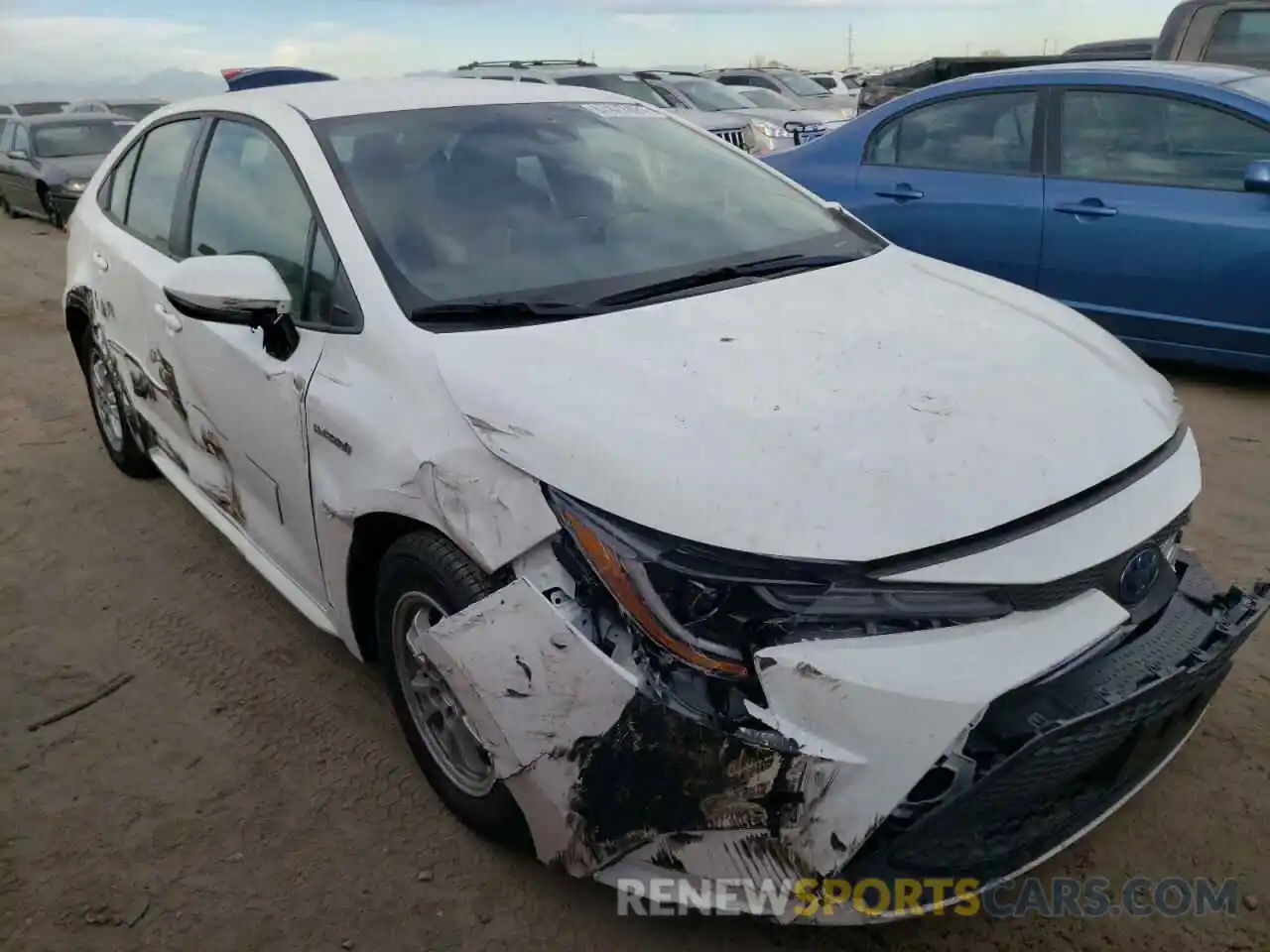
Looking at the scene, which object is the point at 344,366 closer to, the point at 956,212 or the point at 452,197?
the point at 452,197

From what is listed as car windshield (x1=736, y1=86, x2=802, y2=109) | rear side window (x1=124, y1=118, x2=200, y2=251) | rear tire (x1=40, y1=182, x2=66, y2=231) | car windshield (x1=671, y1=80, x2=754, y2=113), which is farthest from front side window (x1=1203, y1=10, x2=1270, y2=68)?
rear tire (x1=40, y1=182, x2=66, y2=231)

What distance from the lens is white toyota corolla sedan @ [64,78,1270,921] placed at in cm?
177

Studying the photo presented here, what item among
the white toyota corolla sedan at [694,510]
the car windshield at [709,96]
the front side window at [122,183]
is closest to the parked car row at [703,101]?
the car windshield at [709,96]

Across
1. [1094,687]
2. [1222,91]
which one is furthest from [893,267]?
[1222,91]

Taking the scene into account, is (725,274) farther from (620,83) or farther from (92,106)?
(92,106)

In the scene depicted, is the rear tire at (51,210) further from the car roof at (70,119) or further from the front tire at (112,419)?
the front tire at (112,419)

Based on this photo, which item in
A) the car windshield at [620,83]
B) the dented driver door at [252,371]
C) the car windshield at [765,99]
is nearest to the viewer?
the dented driver door at [252,371]

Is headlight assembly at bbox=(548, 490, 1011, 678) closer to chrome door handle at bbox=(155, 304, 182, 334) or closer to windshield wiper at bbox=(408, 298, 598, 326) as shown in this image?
windshield wiper at bbox=(408, 298, 598, 326)

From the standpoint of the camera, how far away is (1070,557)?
185 centimetres

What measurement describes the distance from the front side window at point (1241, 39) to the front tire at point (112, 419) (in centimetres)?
709

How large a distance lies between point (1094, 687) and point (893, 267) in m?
1.45

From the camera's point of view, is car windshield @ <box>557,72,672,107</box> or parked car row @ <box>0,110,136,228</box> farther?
car windshield @ <box>557,72,672,107</box>

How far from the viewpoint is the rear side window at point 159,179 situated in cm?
354

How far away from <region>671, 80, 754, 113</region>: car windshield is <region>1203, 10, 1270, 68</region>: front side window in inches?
269
